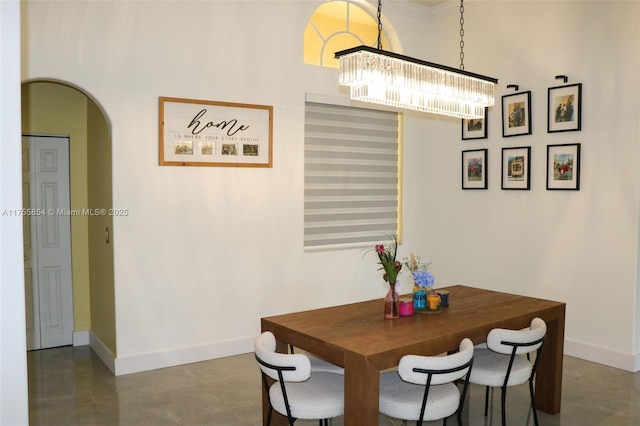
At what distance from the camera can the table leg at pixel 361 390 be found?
2.56m

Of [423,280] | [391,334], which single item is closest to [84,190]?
[423,280]

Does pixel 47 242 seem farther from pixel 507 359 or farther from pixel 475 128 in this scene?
pixel 475 128

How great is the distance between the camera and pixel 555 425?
3479 millimetres

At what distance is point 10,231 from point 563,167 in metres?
4.34

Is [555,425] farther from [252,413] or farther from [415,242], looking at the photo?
[415,242]

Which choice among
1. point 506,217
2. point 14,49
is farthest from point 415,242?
point 14,49

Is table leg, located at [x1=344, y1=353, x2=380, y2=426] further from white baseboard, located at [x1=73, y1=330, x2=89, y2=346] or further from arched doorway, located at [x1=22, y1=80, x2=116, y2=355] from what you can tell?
white baseboard, located at [x1=73, y1=330, x2=89, y2=346]

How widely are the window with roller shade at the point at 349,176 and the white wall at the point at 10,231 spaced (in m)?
3.34

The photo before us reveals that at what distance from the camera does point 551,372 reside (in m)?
3.67

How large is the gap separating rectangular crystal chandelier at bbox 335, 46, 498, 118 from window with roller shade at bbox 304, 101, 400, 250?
199 centimetres

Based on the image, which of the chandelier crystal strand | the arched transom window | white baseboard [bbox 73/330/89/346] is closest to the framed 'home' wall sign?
the arched transom window

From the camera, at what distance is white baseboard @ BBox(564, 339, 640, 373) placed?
175 inches

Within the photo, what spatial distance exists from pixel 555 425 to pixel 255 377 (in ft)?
7.18

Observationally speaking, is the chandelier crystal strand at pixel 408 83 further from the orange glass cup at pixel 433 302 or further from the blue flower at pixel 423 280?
the orange glass cup at pixel 433 302
